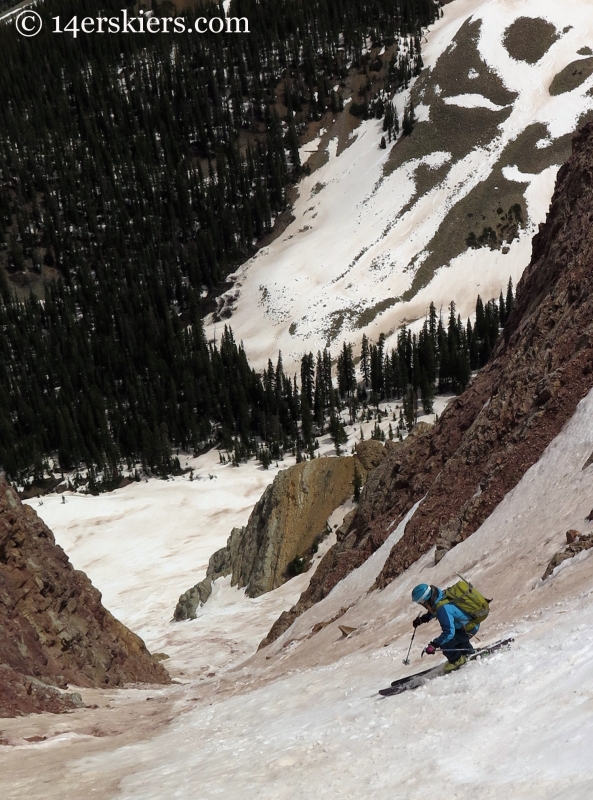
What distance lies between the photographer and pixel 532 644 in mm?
9867

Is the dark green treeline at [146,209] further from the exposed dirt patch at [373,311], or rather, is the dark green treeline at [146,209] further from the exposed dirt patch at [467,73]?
the exposed dirt patch at [467,73]

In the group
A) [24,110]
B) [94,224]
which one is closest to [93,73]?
[24,110]

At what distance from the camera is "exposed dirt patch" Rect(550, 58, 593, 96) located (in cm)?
12569

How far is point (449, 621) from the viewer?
10.3 metres

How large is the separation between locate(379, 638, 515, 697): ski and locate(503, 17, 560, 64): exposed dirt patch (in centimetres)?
13843

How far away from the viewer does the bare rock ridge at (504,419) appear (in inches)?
725

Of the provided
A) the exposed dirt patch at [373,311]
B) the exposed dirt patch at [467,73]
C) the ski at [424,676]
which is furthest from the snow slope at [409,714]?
the exposed dirt patch at [467,73]

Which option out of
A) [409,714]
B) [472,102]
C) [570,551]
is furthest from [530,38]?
[409,714]

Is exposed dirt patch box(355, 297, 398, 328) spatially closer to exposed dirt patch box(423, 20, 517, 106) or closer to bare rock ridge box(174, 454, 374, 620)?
exposed dirt patch box(423, 20, 517, 106)

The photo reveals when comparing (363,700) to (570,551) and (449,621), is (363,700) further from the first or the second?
(570,551)

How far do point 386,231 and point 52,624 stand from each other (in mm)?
102600

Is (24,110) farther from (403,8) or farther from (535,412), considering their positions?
(535,412)

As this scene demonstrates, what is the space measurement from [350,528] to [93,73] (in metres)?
175

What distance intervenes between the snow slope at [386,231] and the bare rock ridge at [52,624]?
86.2 metres
